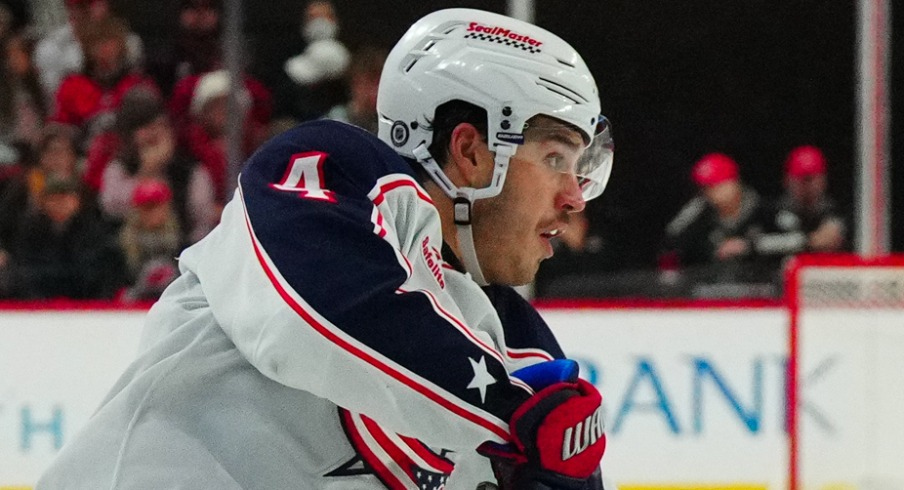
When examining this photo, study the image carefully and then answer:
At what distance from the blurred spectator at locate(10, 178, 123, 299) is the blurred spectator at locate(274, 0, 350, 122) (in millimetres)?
681

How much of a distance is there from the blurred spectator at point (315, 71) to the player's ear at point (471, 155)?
2601 millimetres

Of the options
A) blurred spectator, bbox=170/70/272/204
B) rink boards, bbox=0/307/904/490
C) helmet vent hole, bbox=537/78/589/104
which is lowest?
rink boards, bbox=0/307/904/490

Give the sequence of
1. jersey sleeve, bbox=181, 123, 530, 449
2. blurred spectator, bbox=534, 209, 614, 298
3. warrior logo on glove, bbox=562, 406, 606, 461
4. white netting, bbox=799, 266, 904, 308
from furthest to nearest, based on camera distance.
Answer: blurred spectator, bbox=534, 209, 614, 298 < white netting, bbox=799, 266, 904, 308 < warrior logo on glove, bbox=562, 406, 606, 461 < jersey sleeve, bbox=181, 123, 530, 449

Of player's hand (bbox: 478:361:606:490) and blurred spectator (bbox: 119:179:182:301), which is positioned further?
blurred spectator (bbox: 119:179:182:301)

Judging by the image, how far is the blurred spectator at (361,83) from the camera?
13.3 ft

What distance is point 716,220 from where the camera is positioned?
13.6 feet

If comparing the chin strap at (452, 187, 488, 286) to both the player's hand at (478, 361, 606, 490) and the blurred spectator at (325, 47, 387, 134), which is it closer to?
the player's hand at (478, 361, 606, 490)

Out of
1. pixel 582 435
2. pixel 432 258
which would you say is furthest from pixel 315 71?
pixel 582 435

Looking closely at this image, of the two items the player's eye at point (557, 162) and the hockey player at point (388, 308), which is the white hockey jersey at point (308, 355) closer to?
the hockey player at point (388, 308)

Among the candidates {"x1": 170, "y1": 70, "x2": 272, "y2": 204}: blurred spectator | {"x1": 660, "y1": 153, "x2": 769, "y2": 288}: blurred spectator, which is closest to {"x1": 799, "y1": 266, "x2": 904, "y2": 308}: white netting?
{"x1": 660, "y1": 153, "x2": 769, "y2": 288}: blurred spectator

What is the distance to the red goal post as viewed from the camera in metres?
3.32

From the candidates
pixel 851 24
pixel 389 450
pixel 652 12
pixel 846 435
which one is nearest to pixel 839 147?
pixel 851 24

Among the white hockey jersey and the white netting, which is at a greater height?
the white hockey jersey

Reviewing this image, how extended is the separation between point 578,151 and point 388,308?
54 centimetres
